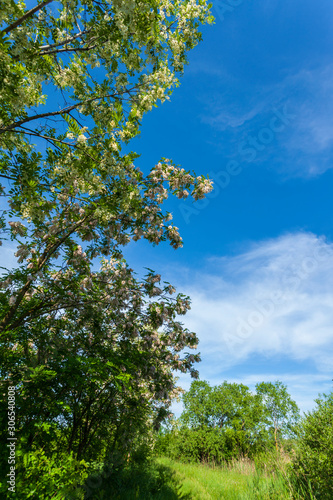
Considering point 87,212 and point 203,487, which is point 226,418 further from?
point 87,212

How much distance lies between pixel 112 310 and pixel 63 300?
145 centimetres

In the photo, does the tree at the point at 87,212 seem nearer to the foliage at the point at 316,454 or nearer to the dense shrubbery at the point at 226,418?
the foliage at the point at 316,454

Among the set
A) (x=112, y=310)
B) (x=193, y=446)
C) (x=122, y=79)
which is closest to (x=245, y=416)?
(x=193, y=446)

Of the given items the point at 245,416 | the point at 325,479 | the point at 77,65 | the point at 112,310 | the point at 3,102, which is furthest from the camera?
the point at 245,416

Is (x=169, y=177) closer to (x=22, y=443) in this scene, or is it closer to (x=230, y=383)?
(x=22, y=443)

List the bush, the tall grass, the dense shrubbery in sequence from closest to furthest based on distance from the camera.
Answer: the bush → the tall grass → the dense shrubbery

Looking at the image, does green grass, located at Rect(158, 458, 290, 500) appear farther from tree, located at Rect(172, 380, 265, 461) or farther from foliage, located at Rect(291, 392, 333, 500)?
tree, located at Rect(172, 380, 265, 461)

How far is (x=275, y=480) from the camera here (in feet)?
22.4

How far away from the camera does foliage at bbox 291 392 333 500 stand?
20.9ft

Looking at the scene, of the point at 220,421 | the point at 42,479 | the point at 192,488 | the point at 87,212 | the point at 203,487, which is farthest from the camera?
the point at 220,421

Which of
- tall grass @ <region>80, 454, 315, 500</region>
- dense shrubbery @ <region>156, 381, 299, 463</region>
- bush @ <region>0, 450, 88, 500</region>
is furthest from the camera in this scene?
dense shrubbery @ <region>156, 381, 299, 463</region>

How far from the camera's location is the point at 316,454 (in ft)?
22.1

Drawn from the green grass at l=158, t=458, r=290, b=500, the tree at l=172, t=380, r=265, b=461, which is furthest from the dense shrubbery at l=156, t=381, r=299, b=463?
the green grass at l=158, t=458, r=290, b=500

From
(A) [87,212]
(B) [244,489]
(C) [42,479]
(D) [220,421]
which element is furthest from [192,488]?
(D) [220,421]
